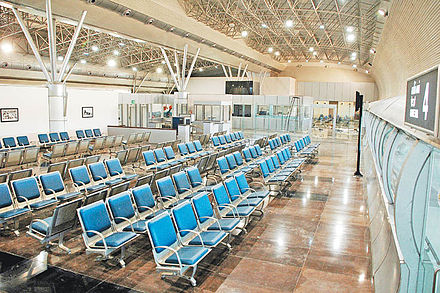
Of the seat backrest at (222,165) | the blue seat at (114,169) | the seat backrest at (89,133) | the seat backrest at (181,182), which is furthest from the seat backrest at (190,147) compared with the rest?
the seat backrest at (89,133)

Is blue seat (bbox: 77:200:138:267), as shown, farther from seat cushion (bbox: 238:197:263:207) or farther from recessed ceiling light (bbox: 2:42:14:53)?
recessed ceiling light (bbox: 2:42:14:53)

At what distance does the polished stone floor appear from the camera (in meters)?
5.13

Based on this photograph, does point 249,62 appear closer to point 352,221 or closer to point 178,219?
point 352,221

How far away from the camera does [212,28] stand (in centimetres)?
2436

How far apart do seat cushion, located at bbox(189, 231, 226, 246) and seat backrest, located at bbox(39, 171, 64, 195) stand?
12.1ft

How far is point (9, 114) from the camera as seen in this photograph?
17.4 meters

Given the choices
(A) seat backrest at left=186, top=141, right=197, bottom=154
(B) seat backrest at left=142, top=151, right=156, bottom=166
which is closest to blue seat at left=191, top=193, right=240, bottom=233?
(B) seat backrest at left=142, top=151, right=156, bottom=166

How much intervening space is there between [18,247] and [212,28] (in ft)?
67.3

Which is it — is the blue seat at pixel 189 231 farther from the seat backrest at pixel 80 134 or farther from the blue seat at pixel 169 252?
the seat backrest at pixel 80 134

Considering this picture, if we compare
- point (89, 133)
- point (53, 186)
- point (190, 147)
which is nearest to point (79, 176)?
point (53, 186)

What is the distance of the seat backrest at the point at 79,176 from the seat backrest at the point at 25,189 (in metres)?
1.06

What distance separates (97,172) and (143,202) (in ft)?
Result: 9.96

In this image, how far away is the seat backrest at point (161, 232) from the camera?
500 cm

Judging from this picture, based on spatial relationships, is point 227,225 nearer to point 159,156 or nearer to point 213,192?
point 213,192
